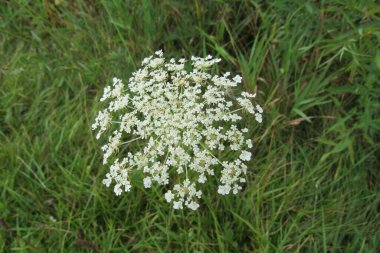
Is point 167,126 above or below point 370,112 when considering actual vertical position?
above

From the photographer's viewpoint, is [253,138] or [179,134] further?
[253,138]

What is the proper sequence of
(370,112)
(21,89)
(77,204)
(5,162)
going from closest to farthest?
1. (370,112)
2. (77,204)
3. (5,162)
4. (21,89)

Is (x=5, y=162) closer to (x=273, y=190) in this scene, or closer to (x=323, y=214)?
(x=273, y=190)

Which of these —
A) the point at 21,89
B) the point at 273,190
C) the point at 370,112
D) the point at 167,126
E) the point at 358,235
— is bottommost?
the point at 358,235

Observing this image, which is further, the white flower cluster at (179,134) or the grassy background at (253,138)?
the grassy background at (253,138)

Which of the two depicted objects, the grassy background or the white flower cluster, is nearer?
the white flower cluster

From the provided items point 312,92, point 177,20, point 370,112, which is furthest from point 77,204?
point 370,112

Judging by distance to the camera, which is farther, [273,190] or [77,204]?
[77,204]

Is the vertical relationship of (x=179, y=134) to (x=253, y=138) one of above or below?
above
